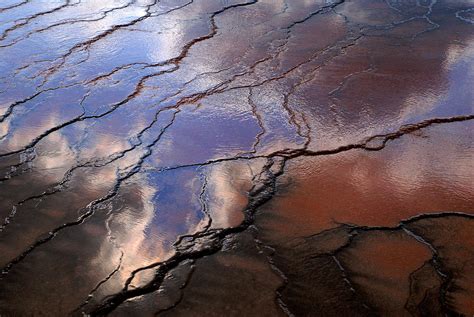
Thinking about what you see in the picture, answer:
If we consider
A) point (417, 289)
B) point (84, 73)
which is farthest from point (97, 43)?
point (417, 289)

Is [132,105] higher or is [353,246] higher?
[132,105]

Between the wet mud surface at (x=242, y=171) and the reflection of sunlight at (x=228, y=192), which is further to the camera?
the reflection of sunlight at (x=228, y=192)

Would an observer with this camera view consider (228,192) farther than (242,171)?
No

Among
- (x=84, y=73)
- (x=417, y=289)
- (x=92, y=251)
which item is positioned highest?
(x=84, y=73)

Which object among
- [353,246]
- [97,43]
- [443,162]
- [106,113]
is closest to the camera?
[353,246]

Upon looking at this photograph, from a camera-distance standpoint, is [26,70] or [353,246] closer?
[353,246]

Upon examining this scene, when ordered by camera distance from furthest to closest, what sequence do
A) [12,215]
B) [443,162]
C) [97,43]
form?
1. [97,43]
2. [443,162]
3. [12,215]

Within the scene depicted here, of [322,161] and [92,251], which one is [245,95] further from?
[92,251]

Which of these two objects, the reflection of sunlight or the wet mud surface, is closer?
the wet mud surface
